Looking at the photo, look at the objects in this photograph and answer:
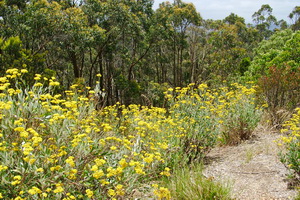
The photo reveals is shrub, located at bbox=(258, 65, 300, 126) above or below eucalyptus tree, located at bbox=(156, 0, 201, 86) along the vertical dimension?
below

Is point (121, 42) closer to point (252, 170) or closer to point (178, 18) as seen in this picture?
point (178, 18)

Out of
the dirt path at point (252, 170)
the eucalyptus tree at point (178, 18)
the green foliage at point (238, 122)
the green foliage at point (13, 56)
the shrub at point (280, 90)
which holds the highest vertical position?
the eucalyptus tree at point (178, 18)

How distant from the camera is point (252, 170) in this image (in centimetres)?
470

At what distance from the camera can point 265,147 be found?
5.59m

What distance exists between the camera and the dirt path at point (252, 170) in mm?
3920

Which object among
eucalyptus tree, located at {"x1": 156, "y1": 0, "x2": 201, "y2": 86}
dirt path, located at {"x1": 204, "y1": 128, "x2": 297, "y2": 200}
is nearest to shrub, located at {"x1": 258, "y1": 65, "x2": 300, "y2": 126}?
dirt path, located at {"x1": 204, "y1": 128, "x2": 297, "y2": 200}

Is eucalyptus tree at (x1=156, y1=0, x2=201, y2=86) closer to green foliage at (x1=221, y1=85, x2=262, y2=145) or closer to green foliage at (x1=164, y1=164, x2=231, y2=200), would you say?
green foliage at (x1=221, y1=85, x2=262, y2=145)

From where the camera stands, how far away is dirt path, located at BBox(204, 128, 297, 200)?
392 cm

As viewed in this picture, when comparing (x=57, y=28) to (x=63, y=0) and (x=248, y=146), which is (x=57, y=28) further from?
(x=248, y=146)

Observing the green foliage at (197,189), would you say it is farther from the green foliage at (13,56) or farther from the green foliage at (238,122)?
the green foliage at (13,56)

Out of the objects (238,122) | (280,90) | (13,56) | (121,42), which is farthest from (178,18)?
(238,122)

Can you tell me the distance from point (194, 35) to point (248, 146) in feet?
62.4

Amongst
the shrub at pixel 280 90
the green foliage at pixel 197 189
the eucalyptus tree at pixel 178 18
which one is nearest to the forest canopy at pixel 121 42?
the eucalyptus tree at pixel 178 18

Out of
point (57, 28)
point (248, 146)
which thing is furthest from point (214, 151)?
point (57, 28)
